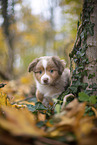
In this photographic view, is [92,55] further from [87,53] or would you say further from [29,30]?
[29,30]

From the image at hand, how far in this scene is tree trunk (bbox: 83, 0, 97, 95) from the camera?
2.01 m

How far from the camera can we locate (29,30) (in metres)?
14.3

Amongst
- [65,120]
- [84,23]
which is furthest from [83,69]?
[65,120]

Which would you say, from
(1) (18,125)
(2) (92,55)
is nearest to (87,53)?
(2) (92,55)

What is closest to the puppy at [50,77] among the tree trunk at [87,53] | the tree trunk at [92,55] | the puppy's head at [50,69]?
the puppy's head at [50,69]

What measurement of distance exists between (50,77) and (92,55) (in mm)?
1064

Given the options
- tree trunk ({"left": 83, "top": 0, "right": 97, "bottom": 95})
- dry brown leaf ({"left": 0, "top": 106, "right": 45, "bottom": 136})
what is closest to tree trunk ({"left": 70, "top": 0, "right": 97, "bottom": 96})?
tree trunk ({"left": 83, "top": 0, "right": 97, "bottom": 95})

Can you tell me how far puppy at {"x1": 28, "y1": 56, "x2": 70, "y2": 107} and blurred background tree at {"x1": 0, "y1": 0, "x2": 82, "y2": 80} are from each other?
66cm

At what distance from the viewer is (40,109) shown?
2.10m

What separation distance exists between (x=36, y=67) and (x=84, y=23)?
1393mm

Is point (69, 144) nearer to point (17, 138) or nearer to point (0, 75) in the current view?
point (17, 138)

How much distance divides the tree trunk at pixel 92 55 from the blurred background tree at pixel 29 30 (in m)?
0.84

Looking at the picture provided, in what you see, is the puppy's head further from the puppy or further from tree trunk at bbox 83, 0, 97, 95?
tree trunk at bbox 83, 0, 97, 95

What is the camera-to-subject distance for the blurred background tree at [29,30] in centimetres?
383
